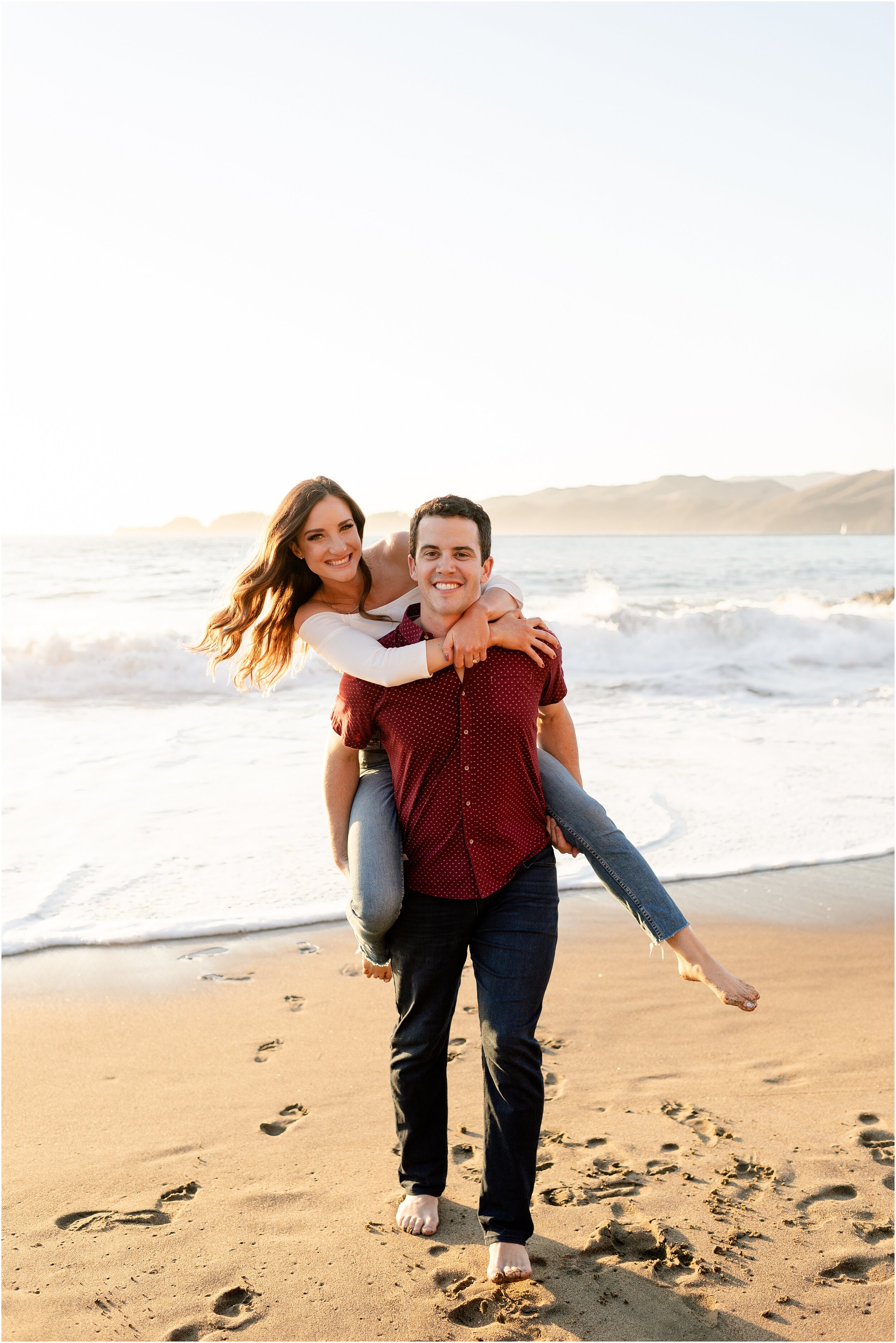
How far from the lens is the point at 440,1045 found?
305 centimetres

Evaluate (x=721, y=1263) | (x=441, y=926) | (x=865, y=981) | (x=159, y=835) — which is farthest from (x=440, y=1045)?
(x=159, y=835)

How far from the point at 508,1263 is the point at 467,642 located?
1.74 m

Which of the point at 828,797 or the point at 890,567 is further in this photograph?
the point at 890,567

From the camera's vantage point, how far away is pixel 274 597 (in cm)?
351

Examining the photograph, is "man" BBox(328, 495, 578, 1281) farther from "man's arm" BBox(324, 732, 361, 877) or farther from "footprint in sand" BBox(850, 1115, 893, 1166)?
"footprint in sand" BBox(850, 1115, 893, 1166)

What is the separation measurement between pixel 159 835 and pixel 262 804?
958 mm

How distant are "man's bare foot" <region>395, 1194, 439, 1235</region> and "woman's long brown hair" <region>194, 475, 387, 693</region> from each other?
5.67 ft

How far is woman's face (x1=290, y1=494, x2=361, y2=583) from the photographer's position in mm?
3357

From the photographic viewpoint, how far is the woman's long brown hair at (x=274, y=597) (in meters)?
3.38

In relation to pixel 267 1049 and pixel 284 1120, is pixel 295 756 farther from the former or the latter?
pixel 284 1120

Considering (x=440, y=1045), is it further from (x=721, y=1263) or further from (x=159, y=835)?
(x=159, y=835)

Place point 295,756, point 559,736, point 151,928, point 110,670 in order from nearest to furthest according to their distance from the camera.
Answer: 1. point 559,736
2. point 151,928
3. point 295,756
4. point 110,670

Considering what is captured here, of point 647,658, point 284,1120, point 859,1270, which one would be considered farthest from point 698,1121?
point 647,658

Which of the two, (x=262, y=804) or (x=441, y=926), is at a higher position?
(x=441, y=926)
